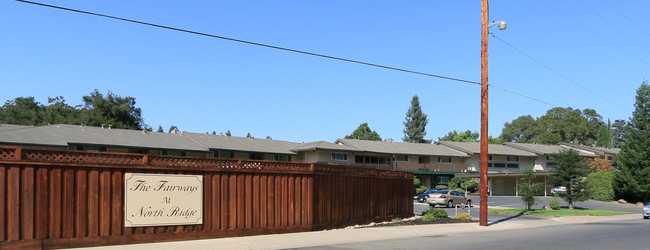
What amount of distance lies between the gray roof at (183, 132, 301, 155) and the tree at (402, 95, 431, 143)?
2225 inches

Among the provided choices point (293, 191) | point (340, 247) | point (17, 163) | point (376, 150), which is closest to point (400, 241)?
point (340, 247)

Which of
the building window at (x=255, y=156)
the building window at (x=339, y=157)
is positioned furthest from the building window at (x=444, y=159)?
the building window at (x=255, y=156)

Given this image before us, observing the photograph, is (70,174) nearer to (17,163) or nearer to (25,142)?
(17,163)

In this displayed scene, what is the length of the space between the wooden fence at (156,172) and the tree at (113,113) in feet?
169

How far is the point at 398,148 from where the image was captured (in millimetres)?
66938

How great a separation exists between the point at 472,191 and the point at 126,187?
52.3 m

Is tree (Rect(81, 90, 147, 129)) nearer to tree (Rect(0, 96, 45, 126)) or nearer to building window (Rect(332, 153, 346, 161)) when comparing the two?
tree (Rect(0, 96, 45, 126))

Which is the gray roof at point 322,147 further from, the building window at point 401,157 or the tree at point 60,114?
the tree at point 60,114

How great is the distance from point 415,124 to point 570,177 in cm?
7860

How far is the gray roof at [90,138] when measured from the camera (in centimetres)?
3953

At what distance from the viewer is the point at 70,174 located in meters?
13.7

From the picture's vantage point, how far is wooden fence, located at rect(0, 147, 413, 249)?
1301cm

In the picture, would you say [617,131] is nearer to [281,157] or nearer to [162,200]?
[281,157]

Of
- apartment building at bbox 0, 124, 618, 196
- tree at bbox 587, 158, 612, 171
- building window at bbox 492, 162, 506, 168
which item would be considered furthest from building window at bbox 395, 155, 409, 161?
tree at bbox 587, 158, 612, 171
